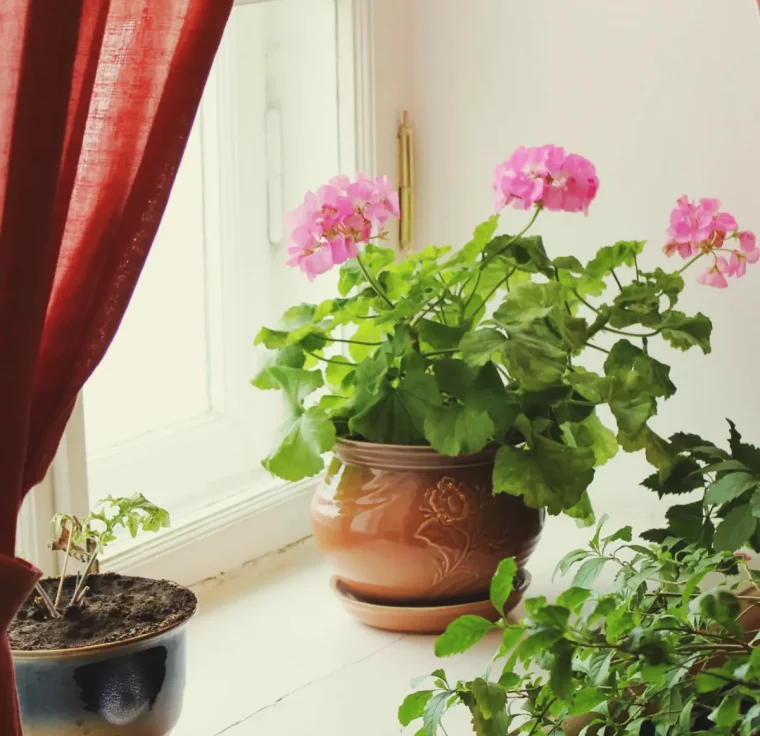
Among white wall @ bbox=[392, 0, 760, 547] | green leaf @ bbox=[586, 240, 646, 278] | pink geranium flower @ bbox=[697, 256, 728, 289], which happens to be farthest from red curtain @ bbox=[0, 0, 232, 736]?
white wall @ bbox=[392, 0, 760, 547]

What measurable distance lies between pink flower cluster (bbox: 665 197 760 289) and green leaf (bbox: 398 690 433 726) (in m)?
0.76

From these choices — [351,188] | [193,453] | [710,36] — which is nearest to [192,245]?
[193,453]

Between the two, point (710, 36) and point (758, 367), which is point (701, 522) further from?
point (710, 36)

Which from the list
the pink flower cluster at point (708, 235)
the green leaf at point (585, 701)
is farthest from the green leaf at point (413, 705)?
the pink flower cluster at point (708, 235)

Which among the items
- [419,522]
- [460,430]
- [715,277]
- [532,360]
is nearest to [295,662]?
[419,522]

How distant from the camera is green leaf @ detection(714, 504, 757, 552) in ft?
4.01

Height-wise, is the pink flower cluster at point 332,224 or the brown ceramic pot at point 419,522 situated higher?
the pink flower cluster at point 332,224

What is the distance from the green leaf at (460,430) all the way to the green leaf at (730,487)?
24cm

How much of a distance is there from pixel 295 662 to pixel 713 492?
1.63ft

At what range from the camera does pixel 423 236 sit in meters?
1.94

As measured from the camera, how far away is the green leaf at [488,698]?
85 cm

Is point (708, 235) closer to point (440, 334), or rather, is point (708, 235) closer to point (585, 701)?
point (440, 334)

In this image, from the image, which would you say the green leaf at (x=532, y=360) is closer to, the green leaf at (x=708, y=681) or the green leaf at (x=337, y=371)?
the green leaf at (x=337, y=371)

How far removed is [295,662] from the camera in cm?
131
